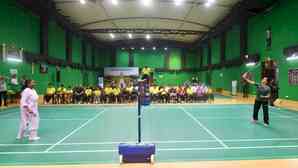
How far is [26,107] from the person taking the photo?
770 centimetres

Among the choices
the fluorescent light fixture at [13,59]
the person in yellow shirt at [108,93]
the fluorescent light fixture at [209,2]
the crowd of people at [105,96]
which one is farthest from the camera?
the fluorescent light fixture at [209,2]

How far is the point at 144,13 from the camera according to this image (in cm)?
2598

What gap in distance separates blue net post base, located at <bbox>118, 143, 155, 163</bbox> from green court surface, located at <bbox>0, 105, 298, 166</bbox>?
0.68 meters

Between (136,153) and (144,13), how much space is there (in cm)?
2205

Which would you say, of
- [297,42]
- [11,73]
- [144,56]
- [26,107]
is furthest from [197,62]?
[26,107]

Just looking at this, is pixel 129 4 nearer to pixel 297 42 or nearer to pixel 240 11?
pixel 240 11

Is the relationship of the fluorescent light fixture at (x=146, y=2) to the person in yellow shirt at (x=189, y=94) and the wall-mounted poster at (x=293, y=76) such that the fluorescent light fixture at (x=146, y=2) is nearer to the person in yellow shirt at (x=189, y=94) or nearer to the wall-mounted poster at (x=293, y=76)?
the person in yellow shirt at (x=189, y=94)

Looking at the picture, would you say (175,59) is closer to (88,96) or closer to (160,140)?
(88,96)

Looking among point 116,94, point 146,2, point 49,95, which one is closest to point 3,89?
point 49,95

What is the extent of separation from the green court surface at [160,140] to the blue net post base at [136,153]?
2.24 feet

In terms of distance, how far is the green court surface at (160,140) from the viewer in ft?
20.9

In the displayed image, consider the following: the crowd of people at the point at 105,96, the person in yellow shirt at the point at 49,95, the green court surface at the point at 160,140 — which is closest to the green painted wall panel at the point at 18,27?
the person in yellow shirt at the point at 49,95

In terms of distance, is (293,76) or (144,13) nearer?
(293,76)

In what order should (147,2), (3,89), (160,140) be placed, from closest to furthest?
1. (160,140)
2. (3,89)
3. (147,2)
